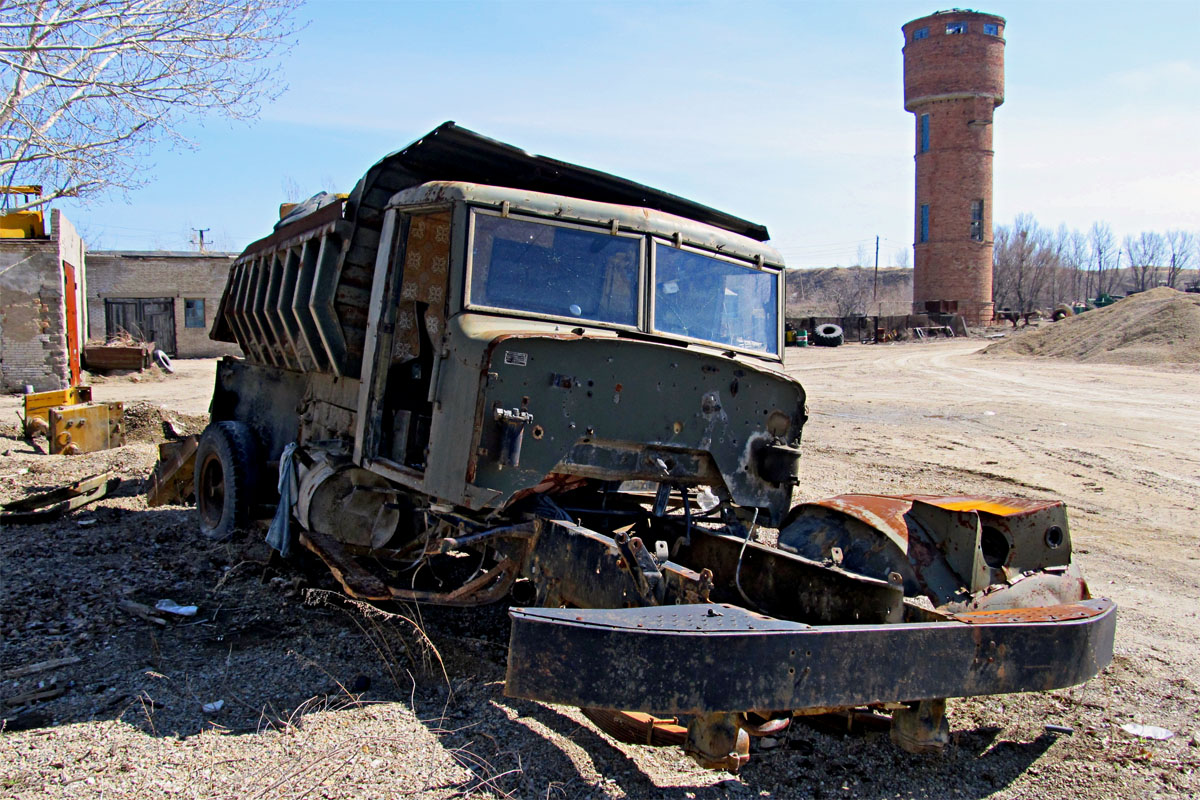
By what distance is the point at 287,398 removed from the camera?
6941 millimetres

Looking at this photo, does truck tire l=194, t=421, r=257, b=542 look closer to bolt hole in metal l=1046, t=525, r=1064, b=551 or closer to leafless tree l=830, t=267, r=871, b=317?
bolt hole in metal l=1046, t=525, r=1064, b=551

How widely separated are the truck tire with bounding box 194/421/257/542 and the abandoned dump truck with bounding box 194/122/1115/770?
0.93 meters

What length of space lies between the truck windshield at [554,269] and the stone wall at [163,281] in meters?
28.6

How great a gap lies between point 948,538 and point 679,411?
132cm

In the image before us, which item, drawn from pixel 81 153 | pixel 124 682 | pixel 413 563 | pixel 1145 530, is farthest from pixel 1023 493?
pixel 81 153

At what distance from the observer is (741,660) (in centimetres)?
289

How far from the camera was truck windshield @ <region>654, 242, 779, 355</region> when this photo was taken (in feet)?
15.4

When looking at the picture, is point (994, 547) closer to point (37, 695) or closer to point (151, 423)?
point (37, 695)

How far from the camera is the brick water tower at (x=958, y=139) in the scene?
44875mm

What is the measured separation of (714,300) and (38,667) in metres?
3.85

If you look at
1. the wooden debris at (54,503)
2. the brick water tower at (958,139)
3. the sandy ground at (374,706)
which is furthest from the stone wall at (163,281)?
the brick water tower at (958,139)

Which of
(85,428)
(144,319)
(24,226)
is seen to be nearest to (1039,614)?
(85,428)

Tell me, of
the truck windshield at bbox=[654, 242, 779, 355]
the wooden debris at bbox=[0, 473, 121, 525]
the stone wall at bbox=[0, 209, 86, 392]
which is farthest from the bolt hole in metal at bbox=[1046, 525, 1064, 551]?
the stone wall at bbox=[0, 209, 86, 392]

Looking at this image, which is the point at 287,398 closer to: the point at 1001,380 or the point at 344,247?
the point at 344,247
